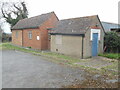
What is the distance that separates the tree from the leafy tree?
2498cm

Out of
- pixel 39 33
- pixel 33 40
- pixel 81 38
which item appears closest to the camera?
pixel 81 38

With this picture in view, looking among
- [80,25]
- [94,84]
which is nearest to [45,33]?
[80,25]

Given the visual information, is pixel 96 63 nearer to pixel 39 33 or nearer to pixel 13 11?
pixel 39 33

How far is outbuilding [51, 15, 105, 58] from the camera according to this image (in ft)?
41.0

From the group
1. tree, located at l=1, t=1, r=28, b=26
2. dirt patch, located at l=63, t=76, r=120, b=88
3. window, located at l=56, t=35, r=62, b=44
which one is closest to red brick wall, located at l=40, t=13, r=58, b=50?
window, located at l=56, t=35, r=62, b=44

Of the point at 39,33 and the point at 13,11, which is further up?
the point at 13,11

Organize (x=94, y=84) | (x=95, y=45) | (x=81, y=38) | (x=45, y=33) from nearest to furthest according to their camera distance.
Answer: (x=94, y=84), (x=81, y=38), (x=95, y=45), (x=45, y=33)

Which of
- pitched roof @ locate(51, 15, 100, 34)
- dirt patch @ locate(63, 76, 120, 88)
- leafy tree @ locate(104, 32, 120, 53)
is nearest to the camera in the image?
dirt patch @ locate(63, 76, 120, 88)

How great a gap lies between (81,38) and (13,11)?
1079 inches

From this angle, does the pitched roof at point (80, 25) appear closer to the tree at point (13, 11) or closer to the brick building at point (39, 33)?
the brick building at point (39, 33)

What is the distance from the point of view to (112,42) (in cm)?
1415

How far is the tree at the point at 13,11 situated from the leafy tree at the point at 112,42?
25.0m

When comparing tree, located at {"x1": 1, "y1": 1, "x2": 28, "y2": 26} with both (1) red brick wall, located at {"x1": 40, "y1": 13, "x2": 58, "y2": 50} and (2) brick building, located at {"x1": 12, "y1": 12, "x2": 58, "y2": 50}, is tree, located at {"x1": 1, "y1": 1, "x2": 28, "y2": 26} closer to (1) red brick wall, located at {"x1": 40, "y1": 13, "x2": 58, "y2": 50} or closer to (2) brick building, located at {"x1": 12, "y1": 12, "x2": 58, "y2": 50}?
(2) brick building, located at {"x1": 12, "y1": 12, "x2": 58, "y2": 50}

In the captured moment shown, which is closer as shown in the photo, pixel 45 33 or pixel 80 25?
pixel 80 25
